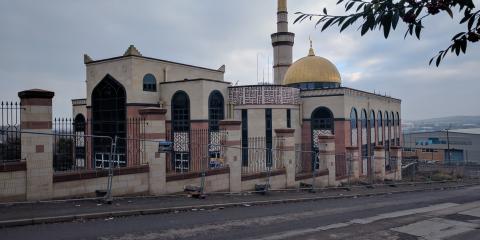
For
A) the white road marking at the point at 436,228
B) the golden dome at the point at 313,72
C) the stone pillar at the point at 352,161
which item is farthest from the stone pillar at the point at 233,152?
the golden dome at the point at 313,72

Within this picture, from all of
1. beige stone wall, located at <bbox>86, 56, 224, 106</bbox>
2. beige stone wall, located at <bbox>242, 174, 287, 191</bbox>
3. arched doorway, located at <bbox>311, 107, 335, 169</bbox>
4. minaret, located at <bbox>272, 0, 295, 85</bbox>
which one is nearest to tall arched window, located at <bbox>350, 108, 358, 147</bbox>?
arched doorway, located at <bbox>311, 107, 335, 169</bbox>

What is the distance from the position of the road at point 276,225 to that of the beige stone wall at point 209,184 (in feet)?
7.36

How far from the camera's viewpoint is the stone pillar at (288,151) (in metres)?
16.9

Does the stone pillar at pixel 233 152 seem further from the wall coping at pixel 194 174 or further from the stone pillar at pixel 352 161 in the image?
the stone pillar at pixel 352 161

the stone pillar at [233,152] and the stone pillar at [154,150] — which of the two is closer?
the stone pillar at [154,150]

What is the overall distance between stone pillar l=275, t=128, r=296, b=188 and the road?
496 centimetres

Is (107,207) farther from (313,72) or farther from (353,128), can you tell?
(313,72)

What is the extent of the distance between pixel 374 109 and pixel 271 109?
12507mm

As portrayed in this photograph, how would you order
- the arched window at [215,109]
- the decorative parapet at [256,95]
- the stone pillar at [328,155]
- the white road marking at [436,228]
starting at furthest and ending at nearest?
the decorative parapet at [256,95], the arched window at [215,109], the stone pillar at [328,155], the white road marking at [436,228]

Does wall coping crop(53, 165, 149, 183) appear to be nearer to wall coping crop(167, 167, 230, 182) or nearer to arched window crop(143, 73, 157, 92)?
wall coping crop(167, 167, 230, 182)

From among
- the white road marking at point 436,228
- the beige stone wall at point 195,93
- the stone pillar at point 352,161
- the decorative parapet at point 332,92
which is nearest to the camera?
the white road marking at point 436,228

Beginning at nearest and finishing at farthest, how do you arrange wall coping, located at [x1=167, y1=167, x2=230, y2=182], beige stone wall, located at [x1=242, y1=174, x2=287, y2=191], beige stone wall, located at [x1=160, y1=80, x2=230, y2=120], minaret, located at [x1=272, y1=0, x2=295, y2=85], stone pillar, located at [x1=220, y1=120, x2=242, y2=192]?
wall coping, located at [x1=167, y1=167, x2=230, y2=182], stone pillar, located at [x1=220, y1=120, x2=242, y2=192], beige stone wall, located at [x1=242, y1=174, x2=287, y2=191], beige stone wall, located at [x1=160, y1=80, x2=230, y2=120], minaret, located at [x1=272, y1=0, x2=295, y2=85]

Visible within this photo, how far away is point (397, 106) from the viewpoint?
43.3 metres

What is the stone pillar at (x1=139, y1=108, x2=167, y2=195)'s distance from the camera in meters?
11.6
